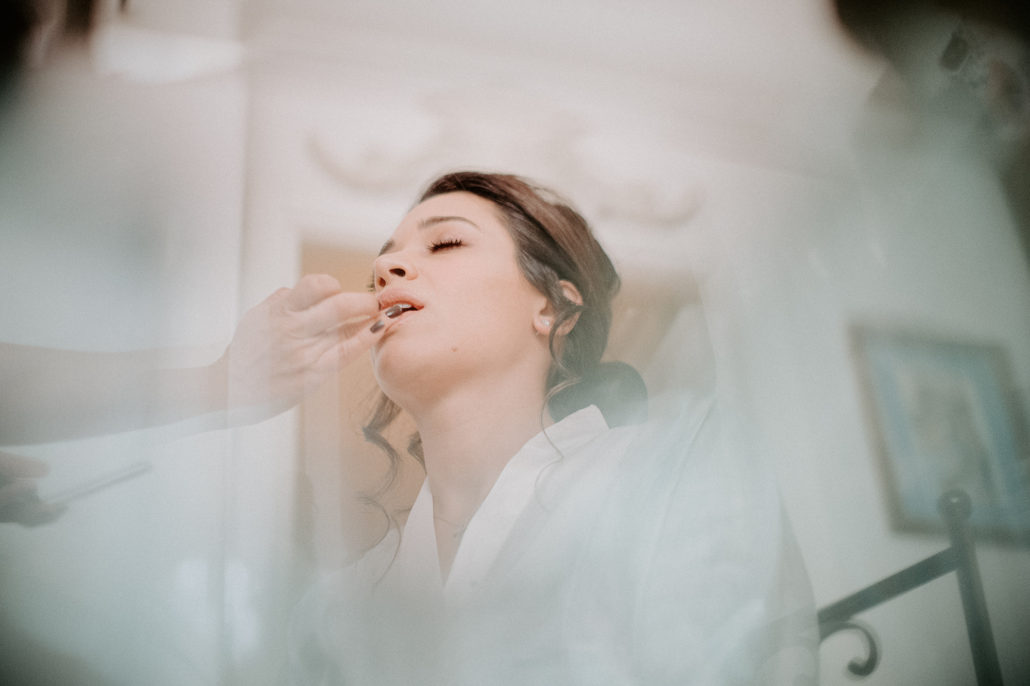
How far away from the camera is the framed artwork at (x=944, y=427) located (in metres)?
1.12

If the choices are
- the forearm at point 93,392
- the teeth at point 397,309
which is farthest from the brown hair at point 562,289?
the forearm at point 93,392

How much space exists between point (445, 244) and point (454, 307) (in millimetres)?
102

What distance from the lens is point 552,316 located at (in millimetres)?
1098

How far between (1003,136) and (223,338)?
1.26 meters

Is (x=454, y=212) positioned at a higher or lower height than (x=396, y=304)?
higher

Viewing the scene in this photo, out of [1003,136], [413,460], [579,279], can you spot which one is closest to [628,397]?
[579,279]

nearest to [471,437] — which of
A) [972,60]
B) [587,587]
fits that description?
[587,587]

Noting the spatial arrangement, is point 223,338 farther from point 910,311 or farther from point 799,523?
point 910,311

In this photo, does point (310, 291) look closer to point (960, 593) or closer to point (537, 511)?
point (537, 511)

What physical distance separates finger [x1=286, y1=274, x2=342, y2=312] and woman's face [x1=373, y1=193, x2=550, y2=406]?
0.20 feet

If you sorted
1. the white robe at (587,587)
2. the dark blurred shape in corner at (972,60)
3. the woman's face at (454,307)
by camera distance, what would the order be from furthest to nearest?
the dark blurred shape in corner at (972,60), the woman's face at (454,307), the white robe at (587,587)

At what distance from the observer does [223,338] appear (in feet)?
3.46

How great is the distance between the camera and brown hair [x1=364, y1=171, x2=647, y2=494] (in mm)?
1070

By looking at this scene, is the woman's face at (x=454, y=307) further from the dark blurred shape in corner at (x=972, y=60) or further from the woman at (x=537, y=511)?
the dark blurred shape in corner at (x=972, y=60)
